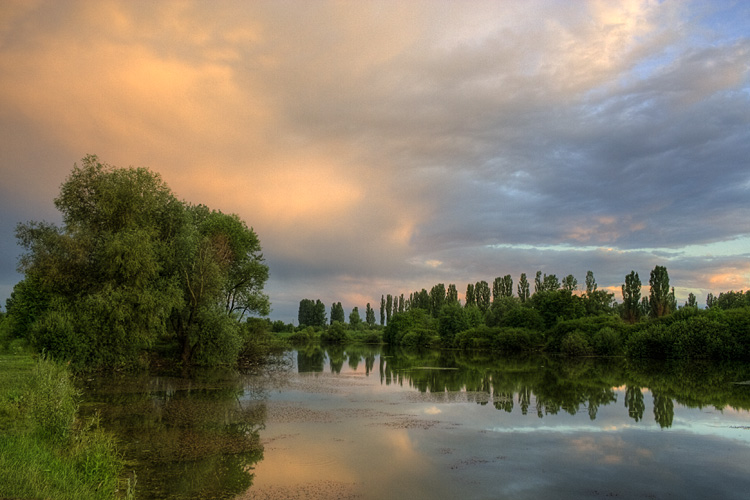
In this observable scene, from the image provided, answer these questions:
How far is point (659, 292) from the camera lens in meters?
86.7

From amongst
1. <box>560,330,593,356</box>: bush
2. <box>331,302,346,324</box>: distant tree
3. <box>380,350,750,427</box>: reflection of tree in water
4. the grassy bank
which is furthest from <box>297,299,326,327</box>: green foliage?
the grassy bank

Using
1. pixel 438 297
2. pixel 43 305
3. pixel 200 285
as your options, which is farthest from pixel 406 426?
pixel 438 297

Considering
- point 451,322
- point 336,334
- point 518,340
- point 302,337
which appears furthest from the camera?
point 302,337

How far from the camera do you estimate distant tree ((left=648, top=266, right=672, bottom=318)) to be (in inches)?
3366

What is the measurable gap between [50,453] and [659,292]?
312 feet

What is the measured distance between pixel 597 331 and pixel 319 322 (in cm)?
11255

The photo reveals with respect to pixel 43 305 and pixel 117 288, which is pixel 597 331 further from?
pixel 43 305

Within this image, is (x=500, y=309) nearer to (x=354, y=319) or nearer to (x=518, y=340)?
(x=518, y=340)

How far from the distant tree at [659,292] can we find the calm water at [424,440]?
62.3m

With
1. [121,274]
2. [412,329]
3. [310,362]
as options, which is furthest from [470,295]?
[121,274]

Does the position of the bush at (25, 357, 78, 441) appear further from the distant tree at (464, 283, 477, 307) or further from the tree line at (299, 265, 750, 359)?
the distant tree at (464, 283, 477, 307)

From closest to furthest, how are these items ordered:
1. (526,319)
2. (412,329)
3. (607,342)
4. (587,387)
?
1. (587,387)
2. (607,342)
3. (526,319)
4. (412,329)

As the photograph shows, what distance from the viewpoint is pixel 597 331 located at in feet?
223

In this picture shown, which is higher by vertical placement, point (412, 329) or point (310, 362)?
point (412, 329)
